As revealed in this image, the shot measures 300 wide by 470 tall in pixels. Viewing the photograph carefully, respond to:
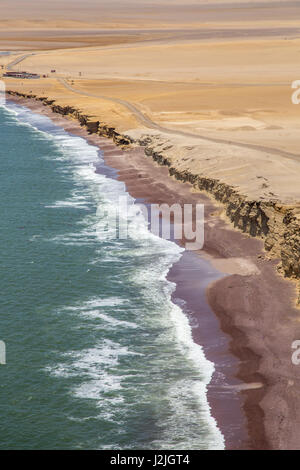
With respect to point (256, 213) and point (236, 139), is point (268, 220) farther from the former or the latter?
point (236, 139)

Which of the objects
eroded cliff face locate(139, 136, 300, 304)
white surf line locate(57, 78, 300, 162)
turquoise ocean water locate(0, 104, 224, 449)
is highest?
white surf line locate(57, 78, 300, 162)

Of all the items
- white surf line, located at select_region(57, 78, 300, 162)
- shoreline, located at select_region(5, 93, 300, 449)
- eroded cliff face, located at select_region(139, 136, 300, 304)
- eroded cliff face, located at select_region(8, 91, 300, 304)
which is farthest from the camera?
white surf line, located at select_region(57, 78, 300, 162)

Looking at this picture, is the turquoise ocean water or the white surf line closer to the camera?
the turquoise ocean water

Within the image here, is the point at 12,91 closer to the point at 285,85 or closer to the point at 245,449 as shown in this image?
the point at 285,85

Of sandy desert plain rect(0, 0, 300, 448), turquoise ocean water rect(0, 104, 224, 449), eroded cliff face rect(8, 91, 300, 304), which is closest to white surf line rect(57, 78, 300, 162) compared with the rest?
sandy desert plain rect(0, 0, 300, 448)

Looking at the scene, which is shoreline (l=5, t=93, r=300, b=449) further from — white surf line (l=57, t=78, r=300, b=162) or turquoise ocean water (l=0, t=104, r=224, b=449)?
white surf line (l=57, t=78, r=300, b=162)

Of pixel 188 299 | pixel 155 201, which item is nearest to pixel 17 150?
pixel 155 201

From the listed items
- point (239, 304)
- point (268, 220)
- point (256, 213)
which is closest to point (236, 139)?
point (256, 213)
